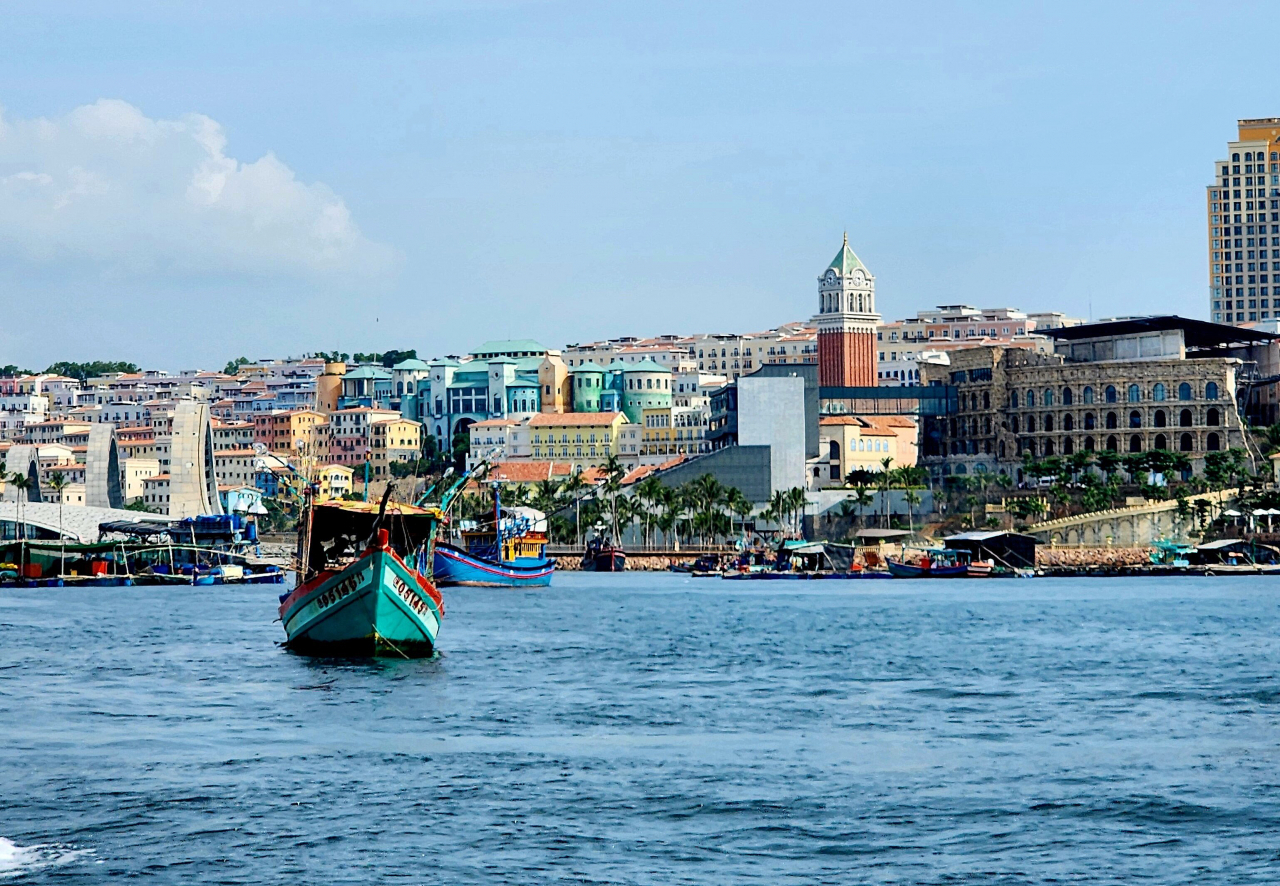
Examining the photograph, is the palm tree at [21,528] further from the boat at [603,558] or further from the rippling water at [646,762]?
the rippling water at [646,762]

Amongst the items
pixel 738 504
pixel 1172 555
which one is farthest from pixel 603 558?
pixel 1172 555

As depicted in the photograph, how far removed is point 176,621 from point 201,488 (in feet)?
376

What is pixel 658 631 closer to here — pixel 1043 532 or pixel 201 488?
pixel 1043 532

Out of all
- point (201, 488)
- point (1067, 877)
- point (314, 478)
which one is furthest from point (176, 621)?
point (201, 488)

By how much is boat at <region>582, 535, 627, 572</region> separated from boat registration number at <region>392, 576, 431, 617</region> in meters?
117

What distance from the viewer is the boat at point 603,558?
586 feet

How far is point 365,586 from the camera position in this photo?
192 ft

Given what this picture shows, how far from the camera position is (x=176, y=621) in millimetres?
87188

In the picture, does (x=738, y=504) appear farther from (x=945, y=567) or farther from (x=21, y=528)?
(x=21, y=528)

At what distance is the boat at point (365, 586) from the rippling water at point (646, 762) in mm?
1445

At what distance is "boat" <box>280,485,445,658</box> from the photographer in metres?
58.6

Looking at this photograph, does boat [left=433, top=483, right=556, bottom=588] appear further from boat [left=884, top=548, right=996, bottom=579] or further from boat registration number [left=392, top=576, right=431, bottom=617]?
boat registration number [left=392, top=576, right=431, bottom=617]

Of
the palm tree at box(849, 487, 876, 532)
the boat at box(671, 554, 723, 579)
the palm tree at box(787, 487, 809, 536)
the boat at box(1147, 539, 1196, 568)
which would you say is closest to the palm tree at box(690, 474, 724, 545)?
the boat at box(671, 554, 723, 579)

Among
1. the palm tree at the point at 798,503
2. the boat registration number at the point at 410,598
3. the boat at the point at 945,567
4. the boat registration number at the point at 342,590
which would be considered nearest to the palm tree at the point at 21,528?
the boat at the point at 945,567
